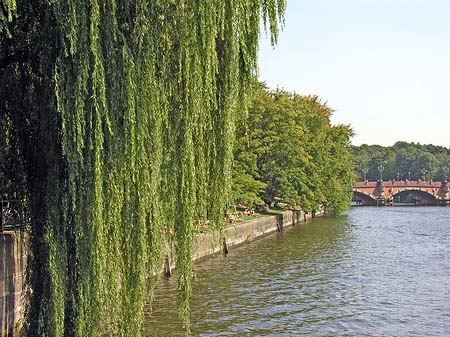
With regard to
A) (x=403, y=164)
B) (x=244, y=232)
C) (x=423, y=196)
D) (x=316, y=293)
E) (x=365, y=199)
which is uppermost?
(x=403, y=164)

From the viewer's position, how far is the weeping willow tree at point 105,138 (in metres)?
6.95

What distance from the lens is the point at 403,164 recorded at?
496 ft

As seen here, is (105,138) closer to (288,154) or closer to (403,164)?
(288,154)

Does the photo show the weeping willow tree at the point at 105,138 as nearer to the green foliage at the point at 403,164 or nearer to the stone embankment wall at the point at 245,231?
the stone embankment wall at the point at 245,231

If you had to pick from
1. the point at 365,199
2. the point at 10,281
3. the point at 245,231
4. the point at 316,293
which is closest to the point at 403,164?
the point at 365,199

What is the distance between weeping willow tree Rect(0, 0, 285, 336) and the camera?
22.8 ft

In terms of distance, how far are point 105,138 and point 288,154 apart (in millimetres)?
40042

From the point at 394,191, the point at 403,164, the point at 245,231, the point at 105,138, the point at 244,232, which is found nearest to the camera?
the point at 105,138

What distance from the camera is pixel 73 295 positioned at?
7289 millimetres

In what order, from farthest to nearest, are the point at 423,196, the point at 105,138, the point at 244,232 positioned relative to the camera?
the point at 423,196 → the point at 244,232 → the point at 105,138

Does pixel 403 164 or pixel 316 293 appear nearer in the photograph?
pixel 316 293

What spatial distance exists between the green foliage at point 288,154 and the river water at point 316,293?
20.4 feet

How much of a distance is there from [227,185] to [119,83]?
8.04 ft

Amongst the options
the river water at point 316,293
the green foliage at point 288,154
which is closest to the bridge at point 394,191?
the green foliage at point 288,154
